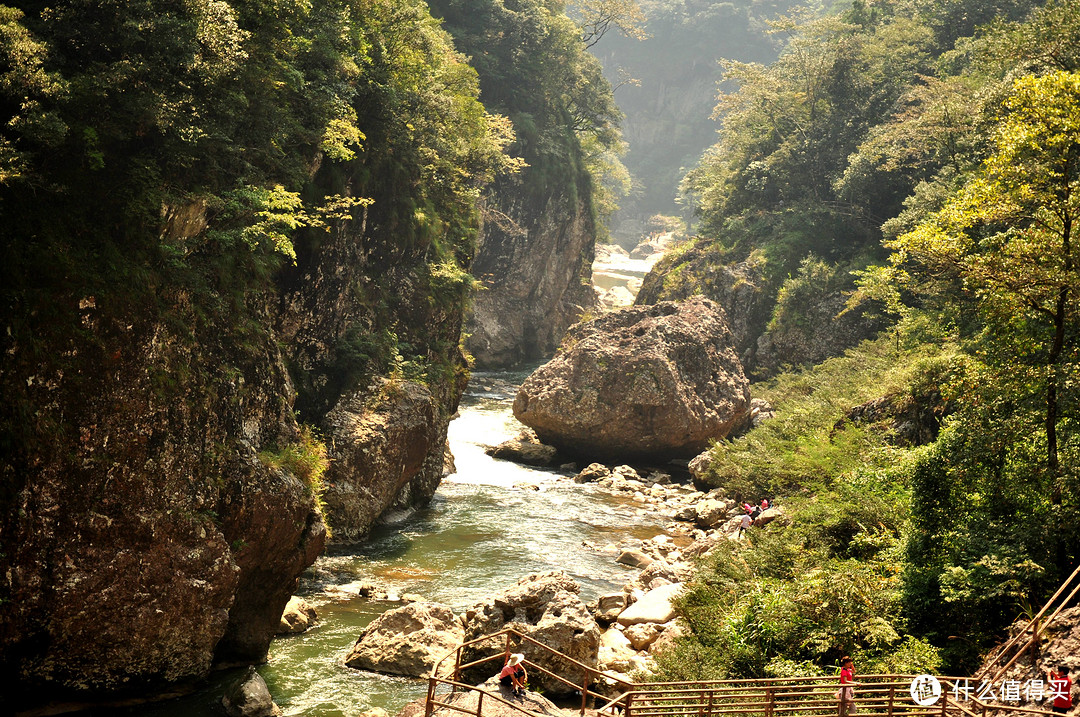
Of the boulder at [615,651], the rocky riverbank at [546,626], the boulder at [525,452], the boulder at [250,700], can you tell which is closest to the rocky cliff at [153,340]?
the boulder at [250,700]

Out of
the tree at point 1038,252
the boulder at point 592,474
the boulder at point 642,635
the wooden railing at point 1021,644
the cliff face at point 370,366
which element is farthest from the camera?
the boulder at point 592,474

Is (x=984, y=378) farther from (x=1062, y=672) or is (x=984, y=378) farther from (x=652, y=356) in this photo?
(x=652, y=356)

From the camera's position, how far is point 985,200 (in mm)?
13828

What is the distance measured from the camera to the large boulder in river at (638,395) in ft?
99.9

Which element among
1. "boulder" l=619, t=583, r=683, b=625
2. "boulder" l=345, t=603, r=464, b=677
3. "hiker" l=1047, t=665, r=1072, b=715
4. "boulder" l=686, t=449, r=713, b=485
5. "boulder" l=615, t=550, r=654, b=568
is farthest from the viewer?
"boulder" l=686, t=449, r=713, b=485

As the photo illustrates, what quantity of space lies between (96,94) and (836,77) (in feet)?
141

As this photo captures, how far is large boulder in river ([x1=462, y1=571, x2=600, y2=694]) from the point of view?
12992mm

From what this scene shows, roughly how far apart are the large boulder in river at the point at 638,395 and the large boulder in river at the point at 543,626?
628 inches

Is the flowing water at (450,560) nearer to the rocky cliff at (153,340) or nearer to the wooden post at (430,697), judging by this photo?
the rocky cliff at (153,340)

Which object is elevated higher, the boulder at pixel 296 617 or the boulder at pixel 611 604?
the boulder at pixel 611 604

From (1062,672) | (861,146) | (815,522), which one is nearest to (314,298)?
(815,522)

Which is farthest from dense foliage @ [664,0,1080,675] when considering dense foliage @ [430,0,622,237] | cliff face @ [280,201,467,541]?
dense foliage @ [430,0,622,237]

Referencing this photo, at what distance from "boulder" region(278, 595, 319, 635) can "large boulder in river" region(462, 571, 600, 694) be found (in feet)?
11.6

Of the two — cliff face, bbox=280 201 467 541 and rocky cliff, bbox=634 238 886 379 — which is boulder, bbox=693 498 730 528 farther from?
rocky cliff, bbox=634 238 886 379
